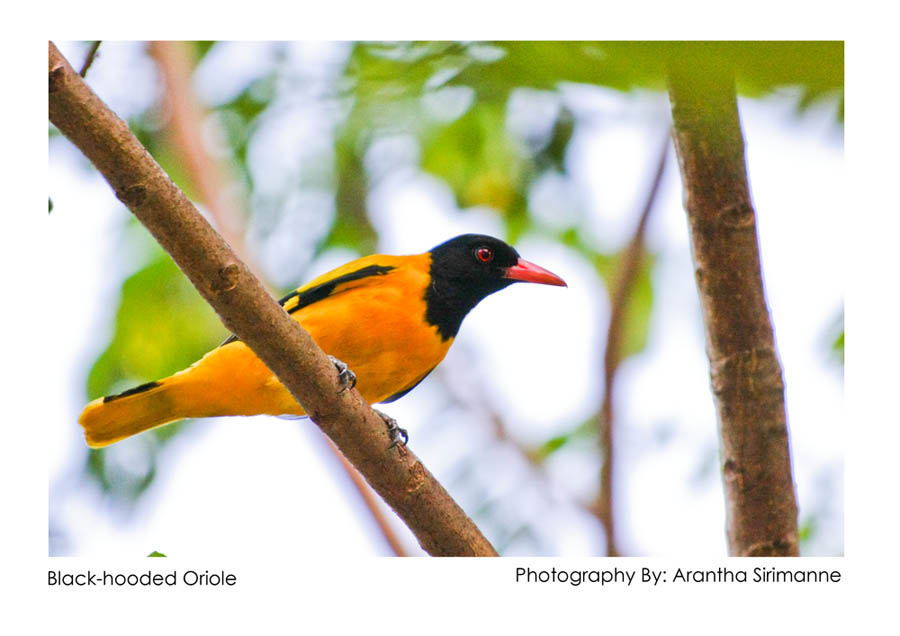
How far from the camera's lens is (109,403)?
147 inches

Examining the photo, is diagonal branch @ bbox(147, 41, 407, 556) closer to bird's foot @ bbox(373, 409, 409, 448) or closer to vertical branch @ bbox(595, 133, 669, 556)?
bird's foot @ bbox(373, 409, 409, 448)

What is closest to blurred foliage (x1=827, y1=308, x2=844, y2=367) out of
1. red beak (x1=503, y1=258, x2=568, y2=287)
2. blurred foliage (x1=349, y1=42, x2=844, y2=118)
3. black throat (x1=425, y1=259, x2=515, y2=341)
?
red beak (x1=503, y1=258, x2=568, y2=287)

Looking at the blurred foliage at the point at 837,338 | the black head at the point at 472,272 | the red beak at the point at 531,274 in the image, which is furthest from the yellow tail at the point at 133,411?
the blurred foliage at the point at 837,338

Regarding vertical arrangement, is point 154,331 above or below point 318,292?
above

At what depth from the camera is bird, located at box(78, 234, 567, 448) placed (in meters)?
3.62

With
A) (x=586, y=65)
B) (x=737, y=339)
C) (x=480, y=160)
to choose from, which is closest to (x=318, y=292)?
(x=480, y=160)

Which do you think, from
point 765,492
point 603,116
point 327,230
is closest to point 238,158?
point 327,230

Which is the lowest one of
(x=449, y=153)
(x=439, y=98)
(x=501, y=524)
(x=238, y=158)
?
(x=501, y=524)

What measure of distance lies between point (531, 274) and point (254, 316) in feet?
6.16

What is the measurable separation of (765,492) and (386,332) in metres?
1.54

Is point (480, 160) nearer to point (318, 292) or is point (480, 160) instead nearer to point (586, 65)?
point (318, 292)

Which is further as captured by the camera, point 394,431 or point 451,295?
point 451,295

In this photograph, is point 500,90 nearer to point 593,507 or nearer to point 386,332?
point 386,332

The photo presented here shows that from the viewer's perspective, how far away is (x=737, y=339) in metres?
3.25
